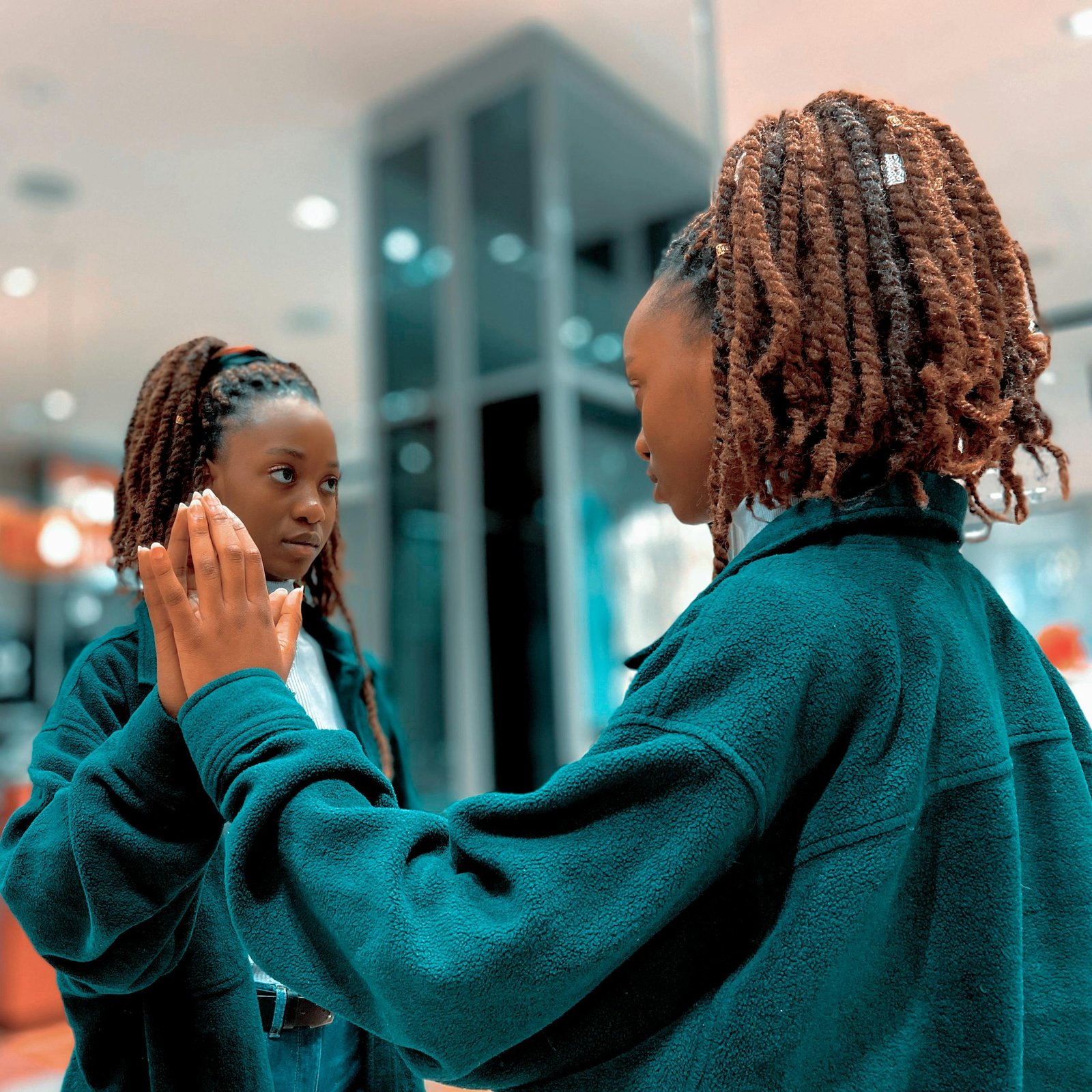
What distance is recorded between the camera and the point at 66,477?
3.72 m

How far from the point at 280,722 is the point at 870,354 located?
38 centimetres

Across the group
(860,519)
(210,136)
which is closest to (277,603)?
(860,519)

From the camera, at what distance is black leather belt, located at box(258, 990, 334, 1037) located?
2.51 feet

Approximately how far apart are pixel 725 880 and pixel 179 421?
0.51 meters

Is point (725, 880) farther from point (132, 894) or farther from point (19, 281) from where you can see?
point (19, 281)

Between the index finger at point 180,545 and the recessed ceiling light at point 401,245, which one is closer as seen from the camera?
the index finger at point 180,545

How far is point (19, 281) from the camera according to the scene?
10.3ft

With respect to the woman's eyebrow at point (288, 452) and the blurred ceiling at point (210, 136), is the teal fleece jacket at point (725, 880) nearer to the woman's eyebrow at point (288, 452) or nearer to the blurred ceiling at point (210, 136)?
the woman's eyebrow at point (288, 452)

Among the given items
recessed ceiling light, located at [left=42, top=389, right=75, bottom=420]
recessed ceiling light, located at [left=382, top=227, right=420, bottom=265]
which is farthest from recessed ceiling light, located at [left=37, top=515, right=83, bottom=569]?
recessed ceiling light, located at [left=382, top=227, right=420, bottom=265]

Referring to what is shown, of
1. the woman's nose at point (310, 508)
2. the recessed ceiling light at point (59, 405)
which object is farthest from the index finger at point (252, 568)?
the recessed ceiling light at point (59, 405)

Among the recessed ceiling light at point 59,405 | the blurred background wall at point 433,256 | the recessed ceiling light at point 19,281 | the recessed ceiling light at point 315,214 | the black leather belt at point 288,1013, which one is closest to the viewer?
the black leather belt at point 288,1013

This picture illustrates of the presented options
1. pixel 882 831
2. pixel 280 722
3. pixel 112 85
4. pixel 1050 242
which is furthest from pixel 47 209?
pixel 882 831

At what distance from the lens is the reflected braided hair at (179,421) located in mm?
776

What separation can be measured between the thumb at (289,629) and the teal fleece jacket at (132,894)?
0.24 feet
